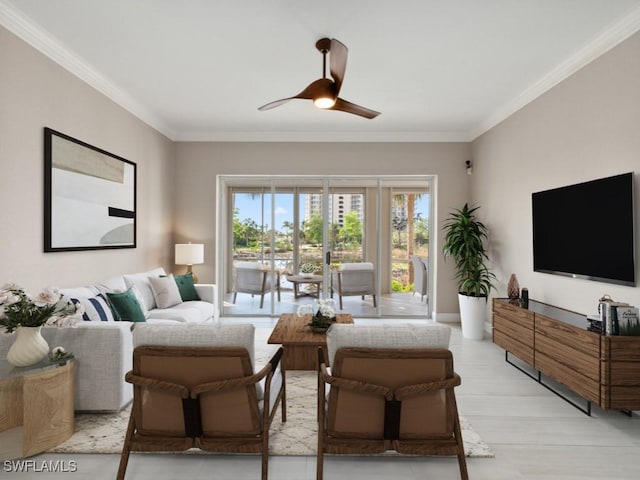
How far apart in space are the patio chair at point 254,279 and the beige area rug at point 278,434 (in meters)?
3.12

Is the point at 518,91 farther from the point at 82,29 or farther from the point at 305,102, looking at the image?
the point at 82,29

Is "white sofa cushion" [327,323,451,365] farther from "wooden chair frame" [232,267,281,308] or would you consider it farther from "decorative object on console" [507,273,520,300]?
"wooden chair frame" [232,267,281,308]

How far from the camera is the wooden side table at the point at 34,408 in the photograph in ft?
6.89

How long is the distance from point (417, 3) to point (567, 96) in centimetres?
190

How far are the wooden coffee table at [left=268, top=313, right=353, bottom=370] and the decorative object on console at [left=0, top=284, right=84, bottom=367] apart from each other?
1539 millimetres

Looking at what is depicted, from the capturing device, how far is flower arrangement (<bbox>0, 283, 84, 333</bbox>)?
7.33ft

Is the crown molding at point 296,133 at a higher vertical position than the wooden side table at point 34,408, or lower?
higher

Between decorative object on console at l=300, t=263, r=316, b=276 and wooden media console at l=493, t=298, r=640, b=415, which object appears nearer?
wooden media console at l=493, t=298, r=640, b=415

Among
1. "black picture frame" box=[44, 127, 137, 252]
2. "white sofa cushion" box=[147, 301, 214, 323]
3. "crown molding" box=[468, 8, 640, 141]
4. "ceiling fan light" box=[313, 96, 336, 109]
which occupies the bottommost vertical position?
"white sofa cushion" box=[147, 301, 214, 323]

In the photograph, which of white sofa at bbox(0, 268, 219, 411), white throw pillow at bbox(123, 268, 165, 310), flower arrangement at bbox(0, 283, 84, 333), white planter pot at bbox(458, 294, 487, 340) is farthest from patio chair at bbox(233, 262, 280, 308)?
flower arrangement at bbox(0, 283, 84, 333)

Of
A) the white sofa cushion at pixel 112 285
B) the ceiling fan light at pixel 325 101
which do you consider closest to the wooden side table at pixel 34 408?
the white sofa cushion at pixel 112 285

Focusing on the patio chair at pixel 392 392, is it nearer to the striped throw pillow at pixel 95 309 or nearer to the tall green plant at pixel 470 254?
the striped throw pillow at pixel 95 309

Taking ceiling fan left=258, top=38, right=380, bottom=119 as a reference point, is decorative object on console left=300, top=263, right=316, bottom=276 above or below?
below

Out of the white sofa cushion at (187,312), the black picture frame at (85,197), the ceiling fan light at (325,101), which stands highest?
the ceiling fan light at (325,101)
